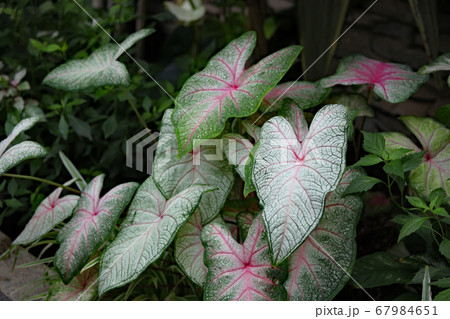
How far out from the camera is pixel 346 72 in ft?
3.38

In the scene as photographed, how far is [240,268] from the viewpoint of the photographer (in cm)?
82

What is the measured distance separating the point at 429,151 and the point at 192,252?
1.85 feet

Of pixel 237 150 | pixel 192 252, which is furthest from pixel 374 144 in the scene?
pixel 192 252

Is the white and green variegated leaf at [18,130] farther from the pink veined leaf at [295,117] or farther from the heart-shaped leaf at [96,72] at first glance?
the pink veined leaf at [295,117]

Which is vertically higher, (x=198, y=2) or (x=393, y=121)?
(x=198, y=2)

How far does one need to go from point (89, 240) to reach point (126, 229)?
0.09 m

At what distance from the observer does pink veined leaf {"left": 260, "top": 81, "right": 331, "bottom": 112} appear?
Result: 3.26 ft

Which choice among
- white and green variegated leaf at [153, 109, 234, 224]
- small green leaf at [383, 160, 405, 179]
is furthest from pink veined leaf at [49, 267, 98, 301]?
small green leaf at [383, 160, 405, 179]

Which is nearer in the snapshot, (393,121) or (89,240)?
(89,240)

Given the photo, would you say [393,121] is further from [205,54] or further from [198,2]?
[198,2]

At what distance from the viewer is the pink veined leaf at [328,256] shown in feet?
2.60

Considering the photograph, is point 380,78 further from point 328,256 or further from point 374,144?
point 328,256

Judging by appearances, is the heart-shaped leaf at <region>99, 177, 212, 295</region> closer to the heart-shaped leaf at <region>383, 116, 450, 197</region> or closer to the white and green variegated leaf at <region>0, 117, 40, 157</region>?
the white and green variegated leaf at <region>0, 117, 40, 157</region>
